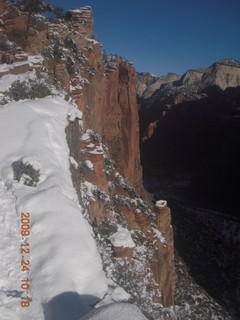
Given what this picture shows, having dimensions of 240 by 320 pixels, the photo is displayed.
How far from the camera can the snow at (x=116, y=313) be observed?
3.11 meters

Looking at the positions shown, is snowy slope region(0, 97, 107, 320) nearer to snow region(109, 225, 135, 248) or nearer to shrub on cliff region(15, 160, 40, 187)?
shrub on cliff region(15, 160, 40, 187)

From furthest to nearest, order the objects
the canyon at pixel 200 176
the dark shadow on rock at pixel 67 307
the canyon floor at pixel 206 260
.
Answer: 1. the canyon at pixel 200 176
2. the canyon floor at pixel 206 260
3. the dark shadow on rock at pixel 67 307

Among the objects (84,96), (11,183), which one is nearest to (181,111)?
(84,96)

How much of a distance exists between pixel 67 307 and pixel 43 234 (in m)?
1.43

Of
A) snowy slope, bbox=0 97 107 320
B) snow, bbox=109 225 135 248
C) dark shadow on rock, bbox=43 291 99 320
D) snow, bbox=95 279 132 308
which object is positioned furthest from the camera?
snow, bbox=109 225 135 248

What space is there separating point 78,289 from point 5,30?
15.9 metres

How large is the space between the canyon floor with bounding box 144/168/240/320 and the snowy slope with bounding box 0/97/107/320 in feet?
31.2

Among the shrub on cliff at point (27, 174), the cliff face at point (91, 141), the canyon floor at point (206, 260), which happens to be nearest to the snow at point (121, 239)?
the cliff face at point (91, 141)

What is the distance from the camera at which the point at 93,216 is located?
11.8 meters

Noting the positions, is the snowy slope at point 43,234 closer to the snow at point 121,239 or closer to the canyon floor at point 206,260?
the snow at point 121,239

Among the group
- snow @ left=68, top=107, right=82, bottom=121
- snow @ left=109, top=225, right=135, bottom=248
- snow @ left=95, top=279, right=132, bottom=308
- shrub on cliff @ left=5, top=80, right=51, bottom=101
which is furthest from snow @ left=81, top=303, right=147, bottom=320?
shrub on cliff @ left=5, top=80, right=51, bottom=101

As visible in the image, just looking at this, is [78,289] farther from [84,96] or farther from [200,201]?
[200,201]

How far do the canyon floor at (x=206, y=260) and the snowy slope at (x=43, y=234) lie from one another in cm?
952

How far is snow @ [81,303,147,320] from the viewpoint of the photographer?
A: 311cm
